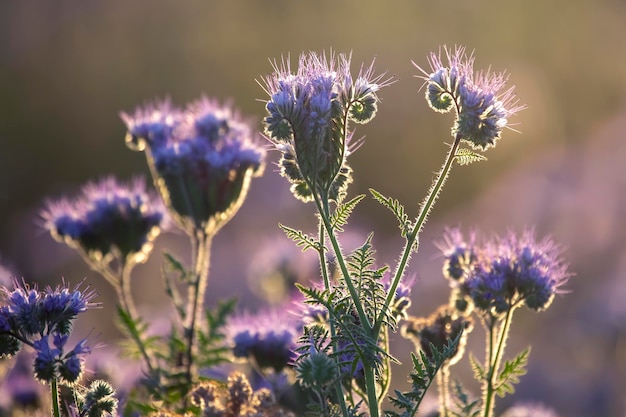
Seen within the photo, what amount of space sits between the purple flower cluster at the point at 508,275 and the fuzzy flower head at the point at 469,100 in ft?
1.96

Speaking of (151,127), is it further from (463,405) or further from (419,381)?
(419,381)

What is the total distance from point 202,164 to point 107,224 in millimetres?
636

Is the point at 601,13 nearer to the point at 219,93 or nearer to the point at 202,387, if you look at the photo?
the point at 219,93

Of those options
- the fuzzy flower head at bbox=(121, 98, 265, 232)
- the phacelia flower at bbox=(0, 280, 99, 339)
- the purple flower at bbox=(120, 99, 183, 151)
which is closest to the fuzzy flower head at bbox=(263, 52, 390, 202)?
the phacelia flower at bbox=(0, 280, 99, 339)

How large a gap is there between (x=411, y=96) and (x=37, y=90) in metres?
8.38

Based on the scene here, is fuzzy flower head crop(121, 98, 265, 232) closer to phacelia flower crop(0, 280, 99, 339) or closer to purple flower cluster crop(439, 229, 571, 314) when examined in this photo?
purple flower cluster crop(439, 229, 571, 314)

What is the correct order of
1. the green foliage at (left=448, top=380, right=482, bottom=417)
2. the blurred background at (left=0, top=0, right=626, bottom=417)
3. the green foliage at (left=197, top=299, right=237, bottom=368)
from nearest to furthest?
the green foliage at (left=448, top=380, right=482, bottom=417) → the green foliage at (left=197, top=299, right=237, bottom=368) → the blurred background at (left=0, top=0, right=626, bottom=417)

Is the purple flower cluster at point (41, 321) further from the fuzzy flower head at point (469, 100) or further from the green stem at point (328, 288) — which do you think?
the fuzzy flower head at point (469, 100)

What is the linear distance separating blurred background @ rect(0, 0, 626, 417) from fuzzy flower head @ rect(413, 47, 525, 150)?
387cm

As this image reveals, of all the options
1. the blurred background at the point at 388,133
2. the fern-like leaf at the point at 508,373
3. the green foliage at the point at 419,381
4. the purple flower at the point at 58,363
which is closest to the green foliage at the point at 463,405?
the fern-like leaf at the point at 508,373

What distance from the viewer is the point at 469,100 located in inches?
113

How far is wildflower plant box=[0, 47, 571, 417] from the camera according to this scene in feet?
9.07

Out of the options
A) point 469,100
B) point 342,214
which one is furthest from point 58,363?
point 469,100

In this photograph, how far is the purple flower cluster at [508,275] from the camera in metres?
3.26
